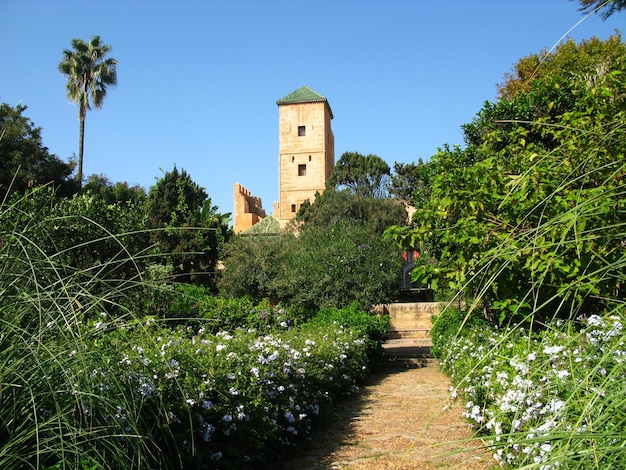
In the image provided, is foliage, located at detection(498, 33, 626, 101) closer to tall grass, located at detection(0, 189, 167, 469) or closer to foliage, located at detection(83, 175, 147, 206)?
tall grass, located at detection(0, 189, 167, 469)

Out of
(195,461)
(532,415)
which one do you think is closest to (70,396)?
(195,461)

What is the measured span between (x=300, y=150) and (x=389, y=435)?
1527 inches

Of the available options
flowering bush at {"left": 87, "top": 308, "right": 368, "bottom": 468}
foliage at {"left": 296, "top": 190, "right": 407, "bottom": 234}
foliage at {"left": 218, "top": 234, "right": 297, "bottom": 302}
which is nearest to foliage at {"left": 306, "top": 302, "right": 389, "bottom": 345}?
foliage at {"left": 218, "top": 234, "right": 297, "bottom": 302}

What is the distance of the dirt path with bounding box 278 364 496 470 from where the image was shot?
4.52m

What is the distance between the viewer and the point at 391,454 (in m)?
4.74

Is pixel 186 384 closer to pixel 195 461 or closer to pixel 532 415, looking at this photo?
pixel 195 461

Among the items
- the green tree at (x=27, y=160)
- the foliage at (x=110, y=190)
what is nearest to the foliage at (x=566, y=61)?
the green tree at (x=27, y=160)

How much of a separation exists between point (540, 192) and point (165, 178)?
20492 mm

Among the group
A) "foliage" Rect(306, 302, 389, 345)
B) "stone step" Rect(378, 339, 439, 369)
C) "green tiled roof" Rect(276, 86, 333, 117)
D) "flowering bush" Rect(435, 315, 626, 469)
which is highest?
"green tiled roof" Rect(276, 86, 333, 117)

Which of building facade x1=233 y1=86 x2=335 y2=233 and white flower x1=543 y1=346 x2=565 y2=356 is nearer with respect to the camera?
white flower x1=543 y1=346 x2=565 y2=356

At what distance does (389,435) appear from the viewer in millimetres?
5484

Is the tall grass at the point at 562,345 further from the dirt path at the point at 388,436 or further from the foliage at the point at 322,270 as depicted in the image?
the foliage at the point at 322,270

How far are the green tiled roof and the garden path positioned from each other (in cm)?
3642

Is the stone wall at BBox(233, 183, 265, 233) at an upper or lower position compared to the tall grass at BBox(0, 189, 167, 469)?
upper
